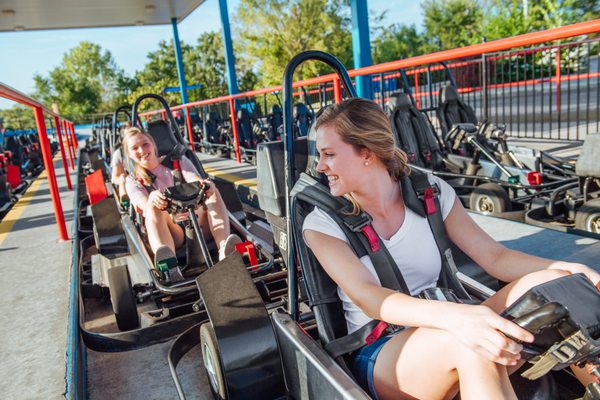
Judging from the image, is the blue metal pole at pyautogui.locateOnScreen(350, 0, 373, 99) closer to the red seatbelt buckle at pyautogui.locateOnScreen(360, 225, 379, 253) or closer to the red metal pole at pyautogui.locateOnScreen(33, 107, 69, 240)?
the red metal pole at pyautogui.locateOnScreen(33, 107, 69, 240)

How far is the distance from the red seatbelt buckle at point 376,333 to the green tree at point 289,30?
97.8 ft

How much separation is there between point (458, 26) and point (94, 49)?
51.1m

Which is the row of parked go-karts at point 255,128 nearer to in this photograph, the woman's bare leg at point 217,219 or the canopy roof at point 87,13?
the woman's bare leg at point 217,219

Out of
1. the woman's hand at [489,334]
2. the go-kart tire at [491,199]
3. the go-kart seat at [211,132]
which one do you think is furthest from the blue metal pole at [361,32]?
the go-kart seat at [211,132]

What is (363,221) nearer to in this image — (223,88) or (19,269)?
(19,269)

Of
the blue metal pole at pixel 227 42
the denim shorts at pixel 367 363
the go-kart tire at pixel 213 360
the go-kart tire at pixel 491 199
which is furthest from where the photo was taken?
the blue metal pole at pixel 227 42

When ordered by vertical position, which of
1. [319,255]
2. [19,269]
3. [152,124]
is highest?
[152,124]

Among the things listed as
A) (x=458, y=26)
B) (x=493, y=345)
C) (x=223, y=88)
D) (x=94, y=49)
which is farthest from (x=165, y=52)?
(x=493, y=345)

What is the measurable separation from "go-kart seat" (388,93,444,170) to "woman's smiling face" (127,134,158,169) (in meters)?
2.14

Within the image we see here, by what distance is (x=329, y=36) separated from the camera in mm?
31719

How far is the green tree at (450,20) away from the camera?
3525 cm

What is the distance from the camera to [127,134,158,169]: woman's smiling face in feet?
11.1

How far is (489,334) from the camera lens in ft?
3.70

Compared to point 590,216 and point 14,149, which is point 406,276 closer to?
point 590,216
